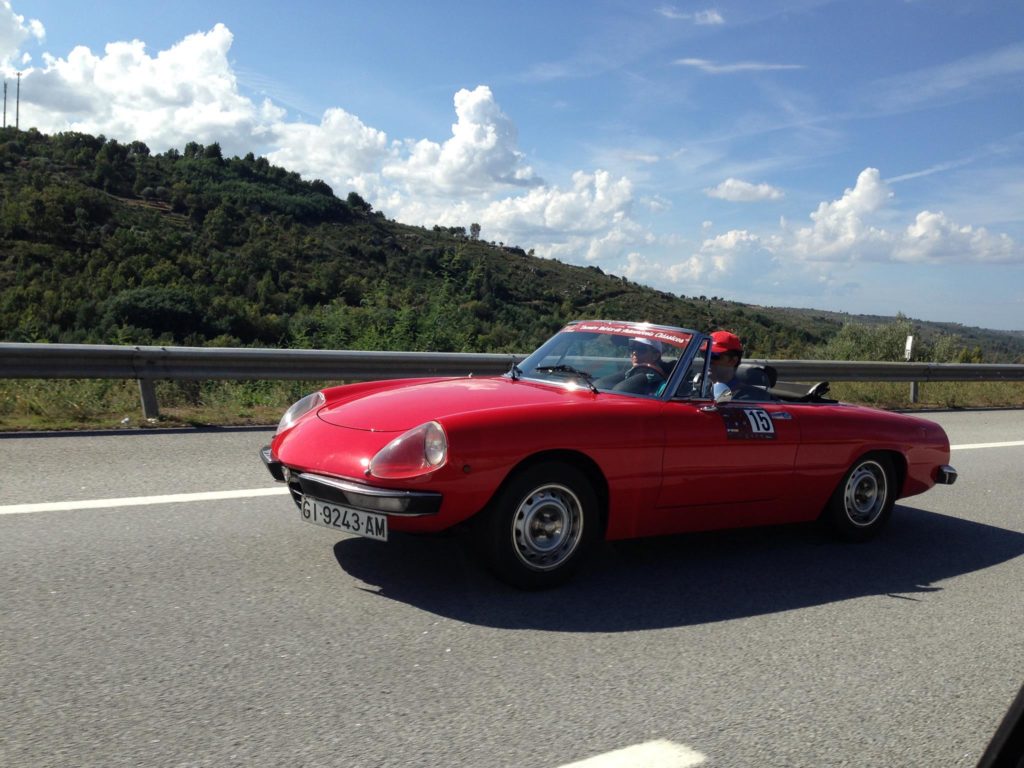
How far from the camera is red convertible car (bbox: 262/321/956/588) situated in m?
4.42

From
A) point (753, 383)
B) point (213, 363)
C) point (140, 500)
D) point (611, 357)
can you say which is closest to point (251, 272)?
point (213, 363)

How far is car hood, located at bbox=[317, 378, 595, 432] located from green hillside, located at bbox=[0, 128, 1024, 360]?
20.3ft

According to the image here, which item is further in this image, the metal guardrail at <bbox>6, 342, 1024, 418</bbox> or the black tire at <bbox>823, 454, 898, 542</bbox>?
the metal guardrail at <bbox>6, 342, 1024, 418</bbox>

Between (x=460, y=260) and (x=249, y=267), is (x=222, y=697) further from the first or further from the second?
(x=249, y=267)

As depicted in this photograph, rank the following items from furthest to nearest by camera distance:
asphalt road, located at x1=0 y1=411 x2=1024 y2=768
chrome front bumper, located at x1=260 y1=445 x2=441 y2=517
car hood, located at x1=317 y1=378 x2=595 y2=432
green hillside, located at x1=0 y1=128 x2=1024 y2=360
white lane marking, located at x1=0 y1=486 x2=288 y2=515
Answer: green hillside, located at x1=0 y1=128 x2=1024 y2=360
white lane marking, located at x1=0 y1=486 x2=288 y2=515
car hood, located at x1=317 y1=378 x2=595 y2=432
chrome front bumper, located at x1=260 y1=445 x2=441 y2=517
asphalt road, located at x1=0 y1=411 x2=1024 y2=768

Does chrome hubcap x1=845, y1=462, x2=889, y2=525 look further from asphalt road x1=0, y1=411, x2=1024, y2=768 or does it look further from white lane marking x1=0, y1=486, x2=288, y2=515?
white lane marking x1=0, y1=486, x2=288, y2=515

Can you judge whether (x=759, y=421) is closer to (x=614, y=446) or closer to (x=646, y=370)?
(x=646, y=370)

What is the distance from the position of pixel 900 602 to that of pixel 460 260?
13832mm

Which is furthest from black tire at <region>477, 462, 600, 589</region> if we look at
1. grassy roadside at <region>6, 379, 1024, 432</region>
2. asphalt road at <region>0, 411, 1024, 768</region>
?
grassy roadside at <region>6, 379, 1024, 432</region>

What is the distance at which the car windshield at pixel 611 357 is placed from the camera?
5453 millimetres

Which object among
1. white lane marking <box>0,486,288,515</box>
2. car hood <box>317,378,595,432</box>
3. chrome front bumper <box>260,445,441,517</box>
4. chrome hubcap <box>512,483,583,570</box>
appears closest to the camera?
chrome front bumper <box>260,445,441,517</box>

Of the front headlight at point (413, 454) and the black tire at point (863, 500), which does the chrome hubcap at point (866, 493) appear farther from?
the front headlight at point (413, 454)

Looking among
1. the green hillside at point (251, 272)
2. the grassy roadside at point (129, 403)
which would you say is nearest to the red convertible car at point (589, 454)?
the grassy roadside at point (129, 403)

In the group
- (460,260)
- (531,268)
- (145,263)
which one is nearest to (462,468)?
(460,260)
